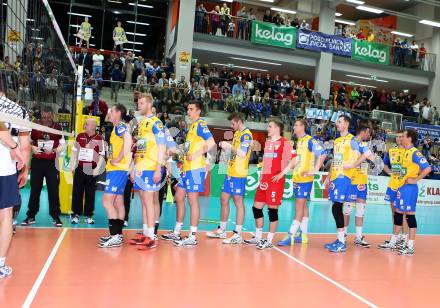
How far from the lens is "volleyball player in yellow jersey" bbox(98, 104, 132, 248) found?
19.7 ft

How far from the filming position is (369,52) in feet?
81.5

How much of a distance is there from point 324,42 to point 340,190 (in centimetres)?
1841

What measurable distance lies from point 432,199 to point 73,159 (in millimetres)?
14285

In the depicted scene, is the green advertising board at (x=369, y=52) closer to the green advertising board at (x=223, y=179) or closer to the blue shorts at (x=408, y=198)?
the green advertising board at (x=223, y=179)

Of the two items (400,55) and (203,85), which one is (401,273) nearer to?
(203,85)

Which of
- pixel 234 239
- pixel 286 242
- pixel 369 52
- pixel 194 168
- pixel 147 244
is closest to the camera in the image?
pixel 147 244

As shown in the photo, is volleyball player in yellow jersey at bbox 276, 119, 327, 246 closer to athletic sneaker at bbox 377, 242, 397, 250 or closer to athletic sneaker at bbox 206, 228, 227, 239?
athletic sneaker at bbox 206, 228, 227, 239

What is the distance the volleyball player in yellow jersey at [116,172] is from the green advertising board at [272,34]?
57.0 feet

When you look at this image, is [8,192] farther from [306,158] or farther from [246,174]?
[306,158]

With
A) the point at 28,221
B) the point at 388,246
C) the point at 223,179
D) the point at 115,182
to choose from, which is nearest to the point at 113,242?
the point at 115,182

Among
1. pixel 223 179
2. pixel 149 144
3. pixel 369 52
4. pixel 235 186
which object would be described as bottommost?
pixel 223 179

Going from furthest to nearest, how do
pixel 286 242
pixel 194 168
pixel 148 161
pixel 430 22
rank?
pixel 430 22 < pixel 286 242 < pixel 194 168 < pixel 148 161

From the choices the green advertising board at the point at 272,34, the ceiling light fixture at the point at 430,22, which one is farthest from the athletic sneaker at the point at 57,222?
the ceiling light fixture at the point at 430,22

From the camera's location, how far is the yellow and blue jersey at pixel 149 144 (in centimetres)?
611
